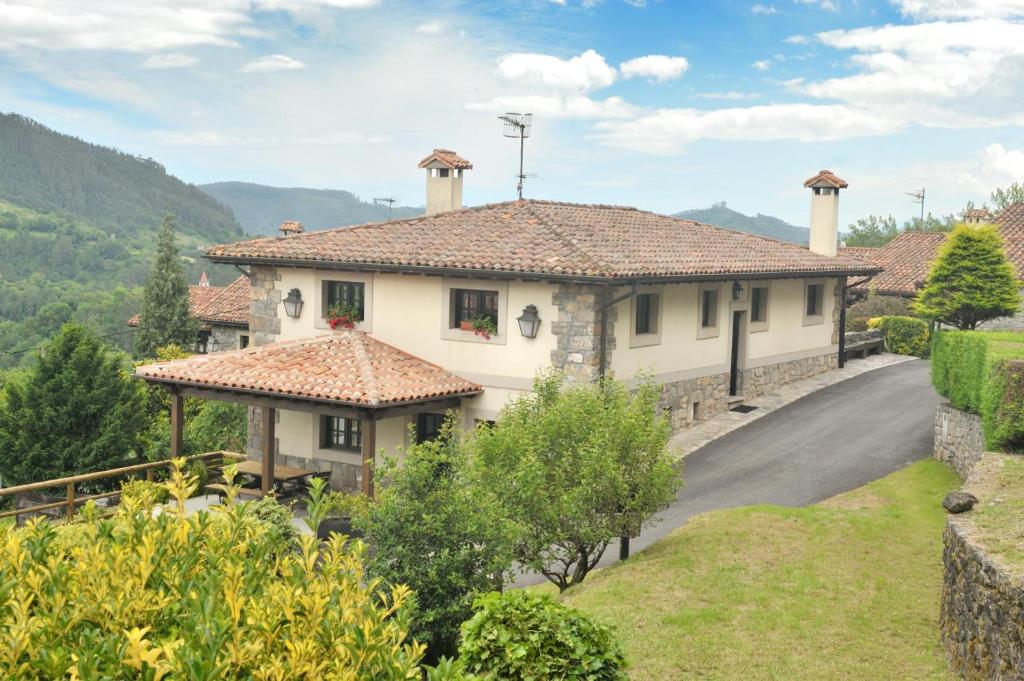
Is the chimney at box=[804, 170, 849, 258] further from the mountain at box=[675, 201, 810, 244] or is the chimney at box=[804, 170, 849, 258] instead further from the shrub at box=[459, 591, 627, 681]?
the mountain at box=[675, 201, 810, 244]

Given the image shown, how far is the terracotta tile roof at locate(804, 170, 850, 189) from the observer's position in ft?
95.8

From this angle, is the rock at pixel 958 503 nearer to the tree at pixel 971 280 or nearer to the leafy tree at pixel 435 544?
the leafy tree at pixel 435 544

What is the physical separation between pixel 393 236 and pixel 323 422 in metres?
4.45

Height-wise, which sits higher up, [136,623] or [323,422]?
[136,623]

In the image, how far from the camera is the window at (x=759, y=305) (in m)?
25.0

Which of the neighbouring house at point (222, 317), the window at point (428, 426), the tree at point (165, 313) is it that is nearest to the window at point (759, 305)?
the window at point (428, 426)

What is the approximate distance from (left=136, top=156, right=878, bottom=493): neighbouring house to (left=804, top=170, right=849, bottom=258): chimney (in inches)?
210

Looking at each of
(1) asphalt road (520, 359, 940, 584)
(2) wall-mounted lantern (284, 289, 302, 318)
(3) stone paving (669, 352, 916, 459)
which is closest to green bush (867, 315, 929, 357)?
(3) stone paving (669, 352, 916, 459)

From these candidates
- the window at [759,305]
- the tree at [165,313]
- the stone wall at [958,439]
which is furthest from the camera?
the tree at [165,313]

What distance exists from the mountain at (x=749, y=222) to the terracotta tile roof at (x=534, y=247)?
118362 millimetres

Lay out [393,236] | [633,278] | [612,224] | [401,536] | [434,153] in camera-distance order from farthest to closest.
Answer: [434,153] → [612,224] → [393,236] → [633,278] → [401,536]

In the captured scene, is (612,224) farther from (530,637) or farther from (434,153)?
(530,637)

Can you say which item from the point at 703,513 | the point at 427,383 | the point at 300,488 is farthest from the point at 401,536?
the point at 300,488

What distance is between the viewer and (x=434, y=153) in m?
25.7
